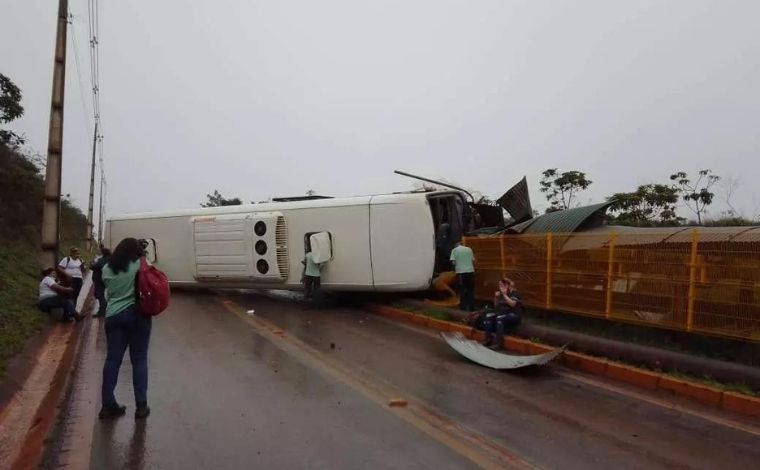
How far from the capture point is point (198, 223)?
14.4m

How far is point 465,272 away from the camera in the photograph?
1062 cm

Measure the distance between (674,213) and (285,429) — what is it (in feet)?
62.3

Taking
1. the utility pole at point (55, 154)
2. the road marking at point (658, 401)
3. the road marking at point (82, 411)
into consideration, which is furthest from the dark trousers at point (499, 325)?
the utility pole at point (55, 154)

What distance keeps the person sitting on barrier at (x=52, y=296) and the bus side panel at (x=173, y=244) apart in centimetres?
475

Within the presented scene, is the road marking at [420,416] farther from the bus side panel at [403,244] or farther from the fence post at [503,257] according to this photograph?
the fence post at [503,257]

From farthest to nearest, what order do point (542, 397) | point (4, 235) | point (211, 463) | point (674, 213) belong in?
point (674, 213)
point (4, 235)
point (542, 397)
point (211, 463)

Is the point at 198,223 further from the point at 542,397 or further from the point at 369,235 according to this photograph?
the point at 542,397

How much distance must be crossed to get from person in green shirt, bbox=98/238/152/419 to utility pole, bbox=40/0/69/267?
731cm

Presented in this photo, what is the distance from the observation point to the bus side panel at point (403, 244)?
1152 centimetres

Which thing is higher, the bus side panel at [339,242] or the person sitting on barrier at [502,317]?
the bus side panel at [339,242]

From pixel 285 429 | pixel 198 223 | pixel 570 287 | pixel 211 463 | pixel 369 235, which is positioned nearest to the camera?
pixel 211 463

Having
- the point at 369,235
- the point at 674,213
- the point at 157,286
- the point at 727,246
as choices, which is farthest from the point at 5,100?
the point at 674,213

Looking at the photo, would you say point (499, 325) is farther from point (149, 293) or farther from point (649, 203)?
point (649, 203)

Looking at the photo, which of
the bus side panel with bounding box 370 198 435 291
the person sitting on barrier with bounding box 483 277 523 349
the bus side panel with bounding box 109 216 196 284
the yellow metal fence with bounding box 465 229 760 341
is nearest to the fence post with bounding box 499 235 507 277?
the yellow metal fence with bounding box 465 229 760 341
